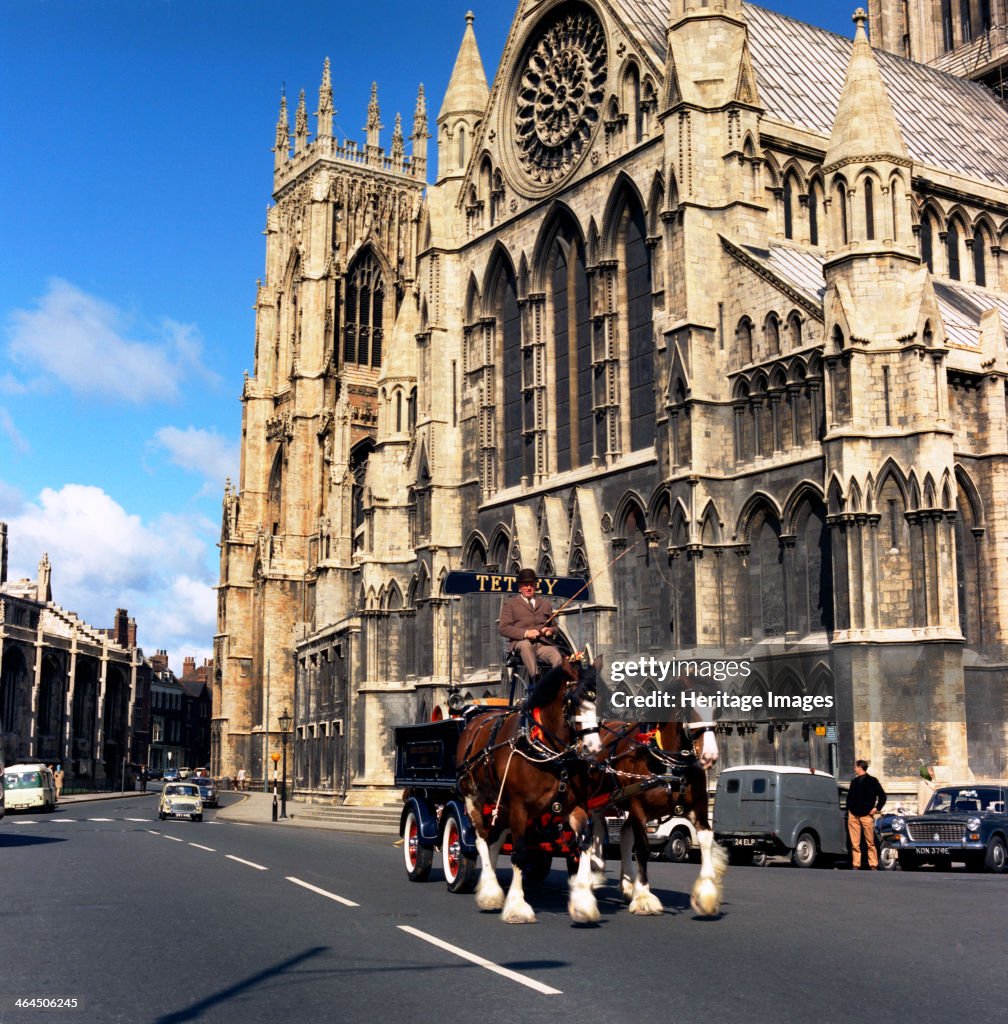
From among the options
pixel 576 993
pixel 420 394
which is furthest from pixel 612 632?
pixel 576 993

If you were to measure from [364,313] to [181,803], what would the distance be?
4913 cm

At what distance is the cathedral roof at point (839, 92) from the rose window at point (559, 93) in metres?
1.77

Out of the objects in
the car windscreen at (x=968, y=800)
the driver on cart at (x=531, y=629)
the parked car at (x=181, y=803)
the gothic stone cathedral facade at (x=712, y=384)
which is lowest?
the parked car at (x=181, y=803)

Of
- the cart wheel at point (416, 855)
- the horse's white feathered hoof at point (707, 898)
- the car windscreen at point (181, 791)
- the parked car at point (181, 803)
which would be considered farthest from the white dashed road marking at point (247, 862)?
the car windscreen at point (181, 791)

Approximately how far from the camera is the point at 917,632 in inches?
1154

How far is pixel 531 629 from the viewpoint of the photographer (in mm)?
13336

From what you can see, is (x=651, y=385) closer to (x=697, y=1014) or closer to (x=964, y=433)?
(x=964, y=433)

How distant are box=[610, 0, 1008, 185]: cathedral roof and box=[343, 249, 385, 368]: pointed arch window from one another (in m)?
42.9

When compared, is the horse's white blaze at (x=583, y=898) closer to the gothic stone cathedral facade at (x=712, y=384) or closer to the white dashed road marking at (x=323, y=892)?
the white dashed road marking at (x=323, y=892)

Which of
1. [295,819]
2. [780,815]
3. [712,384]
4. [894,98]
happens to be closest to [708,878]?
[780,815]

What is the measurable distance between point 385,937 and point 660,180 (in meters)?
29.4

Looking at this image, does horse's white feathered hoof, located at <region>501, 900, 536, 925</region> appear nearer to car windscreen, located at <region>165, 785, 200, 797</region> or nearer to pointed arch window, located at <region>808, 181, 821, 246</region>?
pointed arch window, located at <region>808, 181, 821, 246</region>

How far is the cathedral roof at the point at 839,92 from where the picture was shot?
137 ft

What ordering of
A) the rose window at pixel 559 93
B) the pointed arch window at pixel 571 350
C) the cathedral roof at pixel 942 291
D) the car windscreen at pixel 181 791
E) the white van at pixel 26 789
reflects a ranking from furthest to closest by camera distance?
1. the white van at pixel 26 789
2. the car windscreen at pixel 181 791
3. the rose window at pixel 559 93
4. the pointed arch window at pixel 571 350
5. the cathedral roof at pixel 942 291
